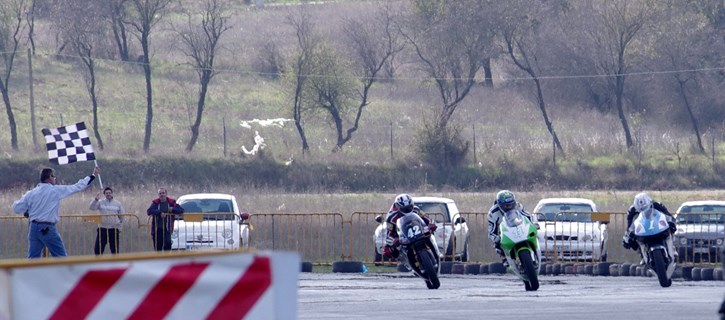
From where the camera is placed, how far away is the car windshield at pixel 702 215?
79.3 ft

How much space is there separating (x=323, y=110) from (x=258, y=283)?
4950 centimetres

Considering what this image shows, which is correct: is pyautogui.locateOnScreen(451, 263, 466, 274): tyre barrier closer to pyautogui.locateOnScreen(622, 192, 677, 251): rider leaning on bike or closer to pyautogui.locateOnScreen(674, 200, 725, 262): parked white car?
pyautogui.locateOnScreen(674, 200, 725, 262): parked white car

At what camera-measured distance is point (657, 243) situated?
17.5m

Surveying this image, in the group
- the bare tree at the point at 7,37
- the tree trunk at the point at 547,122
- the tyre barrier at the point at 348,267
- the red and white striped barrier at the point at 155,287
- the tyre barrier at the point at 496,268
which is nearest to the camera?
the red and white striped barrier at the point at 155,287

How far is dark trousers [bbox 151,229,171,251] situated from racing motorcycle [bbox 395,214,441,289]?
7707 millimetres

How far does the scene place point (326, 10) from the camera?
80.3m

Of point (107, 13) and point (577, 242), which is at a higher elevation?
point (107, 13)

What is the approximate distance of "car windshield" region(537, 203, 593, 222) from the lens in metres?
25.6

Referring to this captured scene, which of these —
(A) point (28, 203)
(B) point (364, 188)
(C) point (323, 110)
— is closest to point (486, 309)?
(A) point (28, 203)

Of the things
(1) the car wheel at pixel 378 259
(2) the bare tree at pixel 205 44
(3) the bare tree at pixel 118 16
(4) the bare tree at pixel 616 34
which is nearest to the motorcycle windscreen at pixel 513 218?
(1) the car wheel at pixel 378 259

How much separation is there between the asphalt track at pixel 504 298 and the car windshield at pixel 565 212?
497 cm

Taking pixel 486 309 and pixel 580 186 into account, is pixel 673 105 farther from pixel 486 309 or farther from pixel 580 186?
pixel 486 309

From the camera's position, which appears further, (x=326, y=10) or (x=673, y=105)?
(x=326, y=10)

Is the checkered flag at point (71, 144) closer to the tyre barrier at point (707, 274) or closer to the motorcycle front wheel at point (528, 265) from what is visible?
the motorcycle front wheel at point (528, 265)
